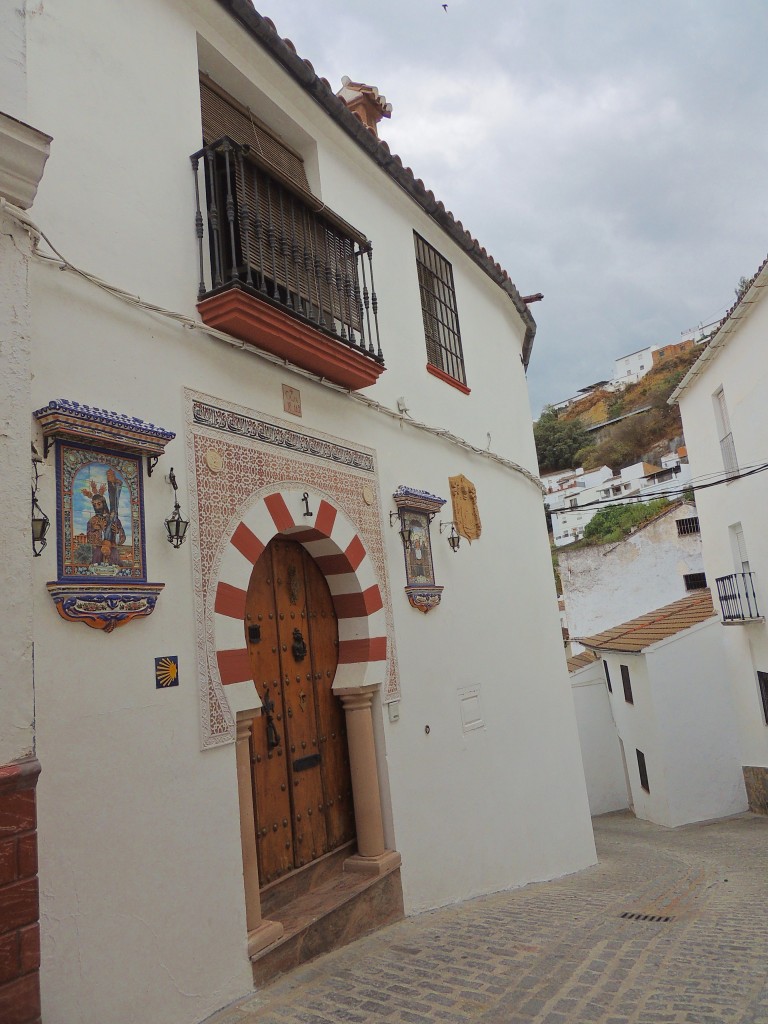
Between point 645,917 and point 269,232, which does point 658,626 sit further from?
point 269,232

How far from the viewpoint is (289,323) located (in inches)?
171

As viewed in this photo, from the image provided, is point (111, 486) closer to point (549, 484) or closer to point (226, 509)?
point (226, 509)

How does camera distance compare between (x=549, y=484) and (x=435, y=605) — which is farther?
(x=549, y=484)

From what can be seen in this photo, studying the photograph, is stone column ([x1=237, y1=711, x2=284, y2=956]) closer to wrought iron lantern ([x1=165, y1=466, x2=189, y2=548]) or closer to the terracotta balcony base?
wrought iron lantern ([x1=165, y1=466, x2=189, y2=548])

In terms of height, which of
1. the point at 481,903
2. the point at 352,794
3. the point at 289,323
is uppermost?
the point at 289,323

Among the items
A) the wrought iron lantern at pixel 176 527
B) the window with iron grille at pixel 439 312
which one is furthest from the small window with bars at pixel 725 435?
the wrought iron lantern at pixel 176 527

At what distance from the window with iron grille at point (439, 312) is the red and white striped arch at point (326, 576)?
2.52 m

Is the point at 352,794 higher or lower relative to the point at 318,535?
lower

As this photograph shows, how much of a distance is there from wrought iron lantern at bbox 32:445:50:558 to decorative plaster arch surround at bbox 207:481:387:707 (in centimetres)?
100

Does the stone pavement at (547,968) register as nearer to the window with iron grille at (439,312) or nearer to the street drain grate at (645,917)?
the street drain grate at (645,917)

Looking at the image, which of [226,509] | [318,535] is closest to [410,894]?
[318,535]

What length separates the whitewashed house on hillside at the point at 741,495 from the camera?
11.3 meters

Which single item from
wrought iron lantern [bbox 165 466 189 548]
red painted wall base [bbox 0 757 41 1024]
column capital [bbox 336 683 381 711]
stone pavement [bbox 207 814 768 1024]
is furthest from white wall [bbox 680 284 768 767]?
red painted wall base [bbox 0 757 41 1024]

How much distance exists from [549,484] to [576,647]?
23.5m
